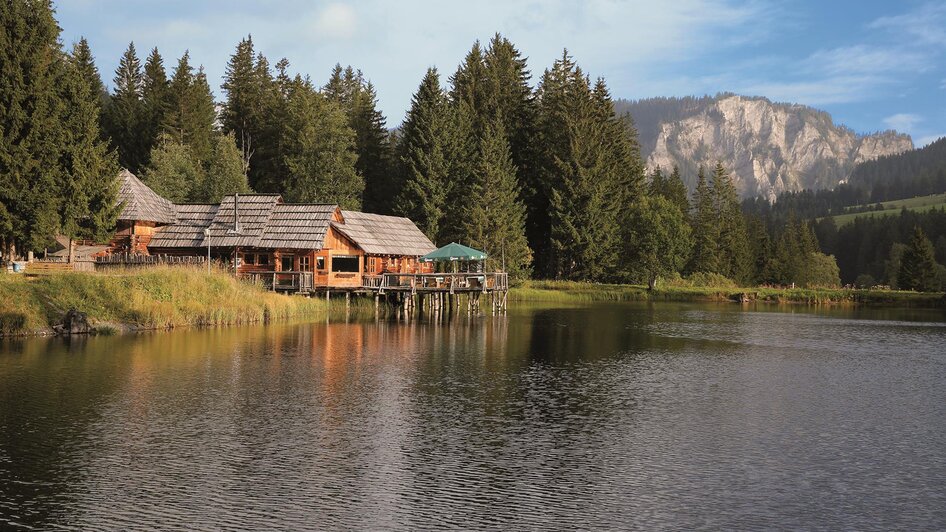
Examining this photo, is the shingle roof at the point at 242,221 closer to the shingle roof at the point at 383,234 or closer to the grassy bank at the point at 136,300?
the shingle roof at the point at 383,234

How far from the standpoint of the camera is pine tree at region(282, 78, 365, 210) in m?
75.0

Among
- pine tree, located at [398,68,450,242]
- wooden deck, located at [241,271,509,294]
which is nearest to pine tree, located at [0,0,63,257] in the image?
wooden deck, located at [241,271,509,294]

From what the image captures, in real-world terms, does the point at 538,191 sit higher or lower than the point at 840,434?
higher

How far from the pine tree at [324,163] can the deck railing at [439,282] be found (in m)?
18.4

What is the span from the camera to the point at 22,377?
2492 cm

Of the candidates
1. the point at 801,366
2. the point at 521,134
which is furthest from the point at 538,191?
the point at 801,366

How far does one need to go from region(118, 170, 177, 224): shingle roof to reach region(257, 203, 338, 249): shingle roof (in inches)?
313

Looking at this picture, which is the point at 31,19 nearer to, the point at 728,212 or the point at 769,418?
the point at 769,418

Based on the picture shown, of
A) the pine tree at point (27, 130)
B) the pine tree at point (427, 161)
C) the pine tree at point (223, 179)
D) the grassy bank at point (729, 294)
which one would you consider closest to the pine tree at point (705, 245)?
the grassy bank at point (729, 294)

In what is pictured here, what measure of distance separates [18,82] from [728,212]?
3380 inches

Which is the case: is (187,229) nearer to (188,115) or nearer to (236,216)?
(236,216)

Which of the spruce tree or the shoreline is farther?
the spruce tree

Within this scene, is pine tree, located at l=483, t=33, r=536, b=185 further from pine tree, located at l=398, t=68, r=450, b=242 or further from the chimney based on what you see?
the chimney

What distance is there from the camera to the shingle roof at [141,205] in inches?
2143
